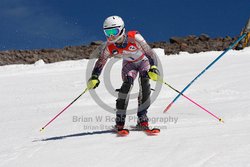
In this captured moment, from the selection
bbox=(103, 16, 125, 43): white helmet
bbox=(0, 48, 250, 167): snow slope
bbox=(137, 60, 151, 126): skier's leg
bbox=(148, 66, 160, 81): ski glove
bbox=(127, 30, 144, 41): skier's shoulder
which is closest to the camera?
bbox=(0, 48, 250, 167): snow slope

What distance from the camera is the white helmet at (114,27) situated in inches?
199

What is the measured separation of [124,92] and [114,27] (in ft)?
3.20

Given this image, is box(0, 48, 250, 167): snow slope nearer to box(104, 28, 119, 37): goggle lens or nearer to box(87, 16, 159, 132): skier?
box(87, 16, 159, 132): skier

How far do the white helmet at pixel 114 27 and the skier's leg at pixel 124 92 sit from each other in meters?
0.57

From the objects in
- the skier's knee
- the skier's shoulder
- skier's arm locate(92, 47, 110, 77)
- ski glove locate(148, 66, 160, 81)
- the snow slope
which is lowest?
the snow slope

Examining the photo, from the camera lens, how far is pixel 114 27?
199 inches

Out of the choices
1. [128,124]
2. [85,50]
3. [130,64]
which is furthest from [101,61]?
[85,50]

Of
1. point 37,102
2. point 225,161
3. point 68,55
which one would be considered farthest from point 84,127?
point 68,55

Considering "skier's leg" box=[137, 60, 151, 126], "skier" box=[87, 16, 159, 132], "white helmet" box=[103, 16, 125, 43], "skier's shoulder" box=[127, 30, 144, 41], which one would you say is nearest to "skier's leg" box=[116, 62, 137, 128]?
"skier" box=[87, 16, 159, 132]

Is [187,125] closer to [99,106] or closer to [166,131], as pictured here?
[166,131]

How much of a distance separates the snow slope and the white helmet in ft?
4.68

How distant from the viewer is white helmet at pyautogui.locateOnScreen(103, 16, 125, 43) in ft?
16.6

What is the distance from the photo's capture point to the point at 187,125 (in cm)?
541

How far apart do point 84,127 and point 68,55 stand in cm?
2027
